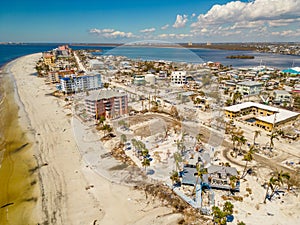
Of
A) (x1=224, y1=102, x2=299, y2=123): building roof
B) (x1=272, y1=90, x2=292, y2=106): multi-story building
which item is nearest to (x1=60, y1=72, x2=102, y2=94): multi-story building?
(x1=224, y1=102, x2=299, y2=123): building roof

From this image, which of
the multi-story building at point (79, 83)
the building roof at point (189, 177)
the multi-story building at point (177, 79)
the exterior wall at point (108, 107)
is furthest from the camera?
the multi-story building at point (177, 79)

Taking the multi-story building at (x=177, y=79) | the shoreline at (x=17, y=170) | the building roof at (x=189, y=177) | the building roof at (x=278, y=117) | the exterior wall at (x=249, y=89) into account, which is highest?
the multi-story building at (x=177, y=79)

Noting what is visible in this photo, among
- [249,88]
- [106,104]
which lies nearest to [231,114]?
[249,88]

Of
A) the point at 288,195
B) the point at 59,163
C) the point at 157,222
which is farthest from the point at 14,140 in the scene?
the point at 288,195

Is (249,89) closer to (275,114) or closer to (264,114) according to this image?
(264,114)

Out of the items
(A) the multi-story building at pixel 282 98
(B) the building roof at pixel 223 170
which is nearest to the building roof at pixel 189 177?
(B) the building roof at pixel 223 170

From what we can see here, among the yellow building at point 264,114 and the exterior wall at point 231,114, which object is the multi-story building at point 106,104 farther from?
the yellow building at point 264,114

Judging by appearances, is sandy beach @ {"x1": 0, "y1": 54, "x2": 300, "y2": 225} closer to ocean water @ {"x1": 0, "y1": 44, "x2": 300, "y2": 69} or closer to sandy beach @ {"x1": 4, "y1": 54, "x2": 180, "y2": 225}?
sandy beach @ {"x1": 4, "y1": 54, "x2": 180, "y2": 225}

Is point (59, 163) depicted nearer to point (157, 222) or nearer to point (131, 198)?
point (131, 198)
